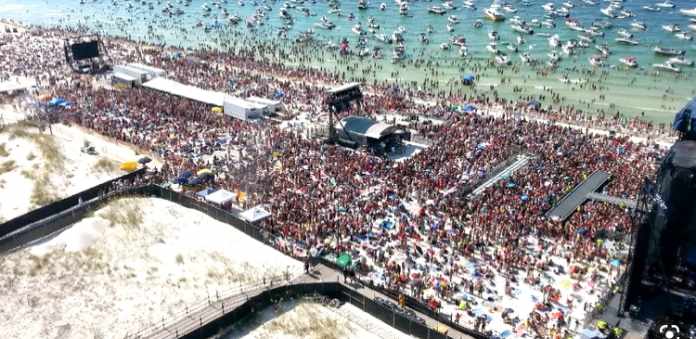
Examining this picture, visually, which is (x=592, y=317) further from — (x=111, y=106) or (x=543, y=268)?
(x=111, y=106)

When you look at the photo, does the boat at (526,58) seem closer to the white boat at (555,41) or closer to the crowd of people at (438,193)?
the white boat at (555,41)

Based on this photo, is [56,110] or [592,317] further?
[56,110]

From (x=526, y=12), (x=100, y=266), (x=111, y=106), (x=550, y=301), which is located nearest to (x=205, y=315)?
(x=100, y=266)

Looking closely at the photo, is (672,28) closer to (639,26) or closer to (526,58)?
(639,26)

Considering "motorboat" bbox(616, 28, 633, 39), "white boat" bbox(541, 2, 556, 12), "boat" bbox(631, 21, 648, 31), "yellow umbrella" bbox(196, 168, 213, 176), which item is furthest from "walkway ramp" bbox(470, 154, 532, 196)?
"white boat" bbox(541, 2, 556, 12)

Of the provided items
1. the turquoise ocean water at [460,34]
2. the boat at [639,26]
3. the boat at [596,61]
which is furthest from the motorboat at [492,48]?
the boat at [639,26]

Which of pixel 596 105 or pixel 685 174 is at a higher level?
pixel 685 174

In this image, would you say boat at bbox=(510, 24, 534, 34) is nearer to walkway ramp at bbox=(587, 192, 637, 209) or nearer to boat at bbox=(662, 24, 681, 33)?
boat at bbox=(662, 24, 681, 33)
